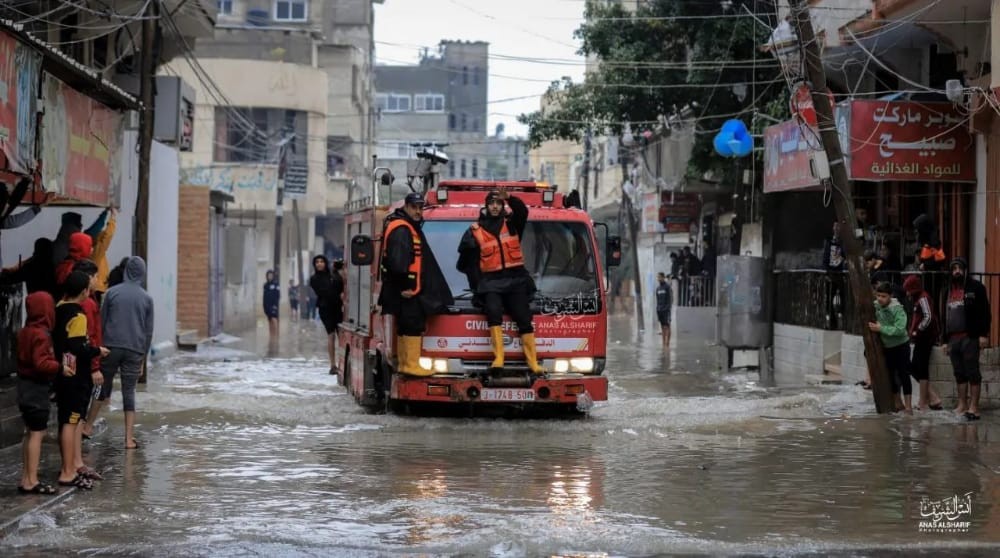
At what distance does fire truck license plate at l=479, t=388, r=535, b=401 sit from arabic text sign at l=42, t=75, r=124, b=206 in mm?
4772

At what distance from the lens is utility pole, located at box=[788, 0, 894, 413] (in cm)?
1631

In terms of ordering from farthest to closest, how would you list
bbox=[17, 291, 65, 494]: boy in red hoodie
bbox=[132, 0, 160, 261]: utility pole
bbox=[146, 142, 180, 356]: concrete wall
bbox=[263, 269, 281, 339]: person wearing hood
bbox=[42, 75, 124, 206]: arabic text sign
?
bbox=[263, 269, 281, 339]: person wearing hood < bbox=[146, 142, 180, 356]: concrete wall < bbox=[132, 0, 160, 261]: utility pole < bbox=[42, 75, 124, 206]: arabic text sign < bbox=[17, 291, 65, 494]: boy in red hoodie

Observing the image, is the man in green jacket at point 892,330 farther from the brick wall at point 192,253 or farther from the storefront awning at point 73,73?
the brick wall at point 192,253

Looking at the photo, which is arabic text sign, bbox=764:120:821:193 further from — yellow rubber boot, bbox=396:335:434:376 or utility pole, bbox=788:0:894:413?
yellow rubber boot, bbox=396:335:434:376

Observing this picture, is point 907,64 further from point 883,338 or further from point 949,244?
point 883,338

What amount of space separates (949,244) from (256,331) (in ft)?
84.8

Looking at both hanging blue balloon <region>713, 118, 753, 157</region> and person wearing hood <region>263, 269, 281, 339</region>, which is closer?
hanging blue balloon <region>713, 118, 753, 157</region>

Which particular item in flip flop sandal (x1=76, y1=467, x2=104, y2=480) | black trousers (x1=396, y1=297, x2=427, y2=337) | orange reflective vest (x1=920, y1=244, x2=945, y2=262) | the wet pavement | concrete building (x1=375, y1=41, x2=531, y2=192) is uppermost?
concrete building (x1=375, y1=41, x2=531, y2=192)

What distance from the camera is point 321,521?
31.3ft

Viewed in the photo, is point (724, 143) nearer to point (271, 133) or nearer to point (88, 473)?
point (88, 473)

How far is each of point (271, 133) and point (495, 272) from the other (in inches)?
1701

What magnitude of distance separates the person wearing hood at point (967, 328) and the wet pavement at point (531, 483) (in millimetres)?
424

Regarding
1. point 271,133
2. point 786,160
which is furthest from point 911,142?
point 271,133

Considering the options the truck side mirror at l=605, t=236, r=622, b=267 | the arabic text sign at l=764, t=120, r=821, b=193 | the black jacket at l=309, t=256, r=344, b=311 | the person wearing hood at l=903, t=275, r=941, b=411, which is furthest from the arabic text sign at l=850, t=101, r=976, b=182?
the black jacket at l=309, t=256, r=344, b=311
